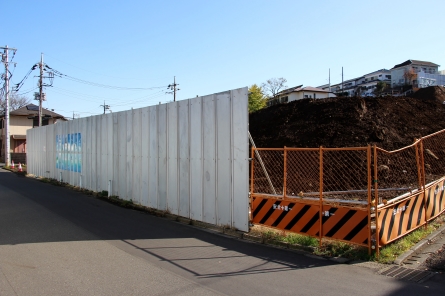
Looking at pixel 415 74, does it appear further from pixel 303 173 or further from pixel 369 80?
pixel 303 173

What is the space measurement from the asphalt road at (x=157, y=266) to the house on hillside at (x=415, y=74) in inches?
2579

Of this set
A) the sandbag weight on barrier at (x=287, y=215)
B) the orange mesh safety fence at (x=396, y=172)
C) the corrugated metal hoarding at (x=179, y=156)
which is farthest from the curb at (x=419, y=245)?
the orange mesh safety fence at (x=396, y=172)

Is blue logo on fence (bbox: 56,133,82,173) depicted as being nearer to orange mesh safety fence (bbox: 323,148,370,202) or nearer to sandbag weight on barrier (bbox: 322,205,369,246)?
orange mesh safety fence (bbox: 323,148,370,202)

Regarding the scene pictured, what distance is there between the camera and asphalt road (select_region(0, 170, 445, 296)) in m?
4.64

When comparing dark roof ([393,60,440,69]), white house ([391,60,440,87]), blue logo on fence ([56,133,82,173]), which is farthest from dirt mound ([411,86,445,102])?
dark roof ([393,60,440,69])

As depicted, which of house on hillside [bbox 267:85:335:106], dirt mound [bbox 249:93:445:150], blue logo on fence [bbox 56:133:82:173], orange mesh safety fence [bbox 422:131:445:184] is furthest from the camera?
house on hillside [bbox 267:85:335:106]

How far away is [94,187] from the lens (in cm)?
1487

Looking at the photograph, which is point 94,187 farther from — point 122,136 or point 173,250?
point 173,250

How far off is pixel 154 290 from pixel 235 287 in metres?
1.09

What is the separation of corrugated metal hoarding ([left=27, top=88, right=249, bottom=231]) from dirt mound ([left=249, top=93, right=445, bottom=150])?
8812 millimetres

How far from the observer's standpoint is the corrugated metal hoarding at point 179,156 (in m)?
8.03

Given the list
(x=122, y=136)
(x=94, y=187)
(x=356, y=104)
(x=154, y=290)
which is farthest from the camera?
(x=356, y=104)

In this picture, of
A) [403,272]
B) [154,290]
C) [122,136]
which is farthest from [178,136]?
[403,272]

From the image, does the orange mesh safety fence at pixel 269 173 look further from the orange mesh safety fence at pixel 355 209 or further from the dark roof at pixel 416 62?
the dark roof at pixel 416 62
